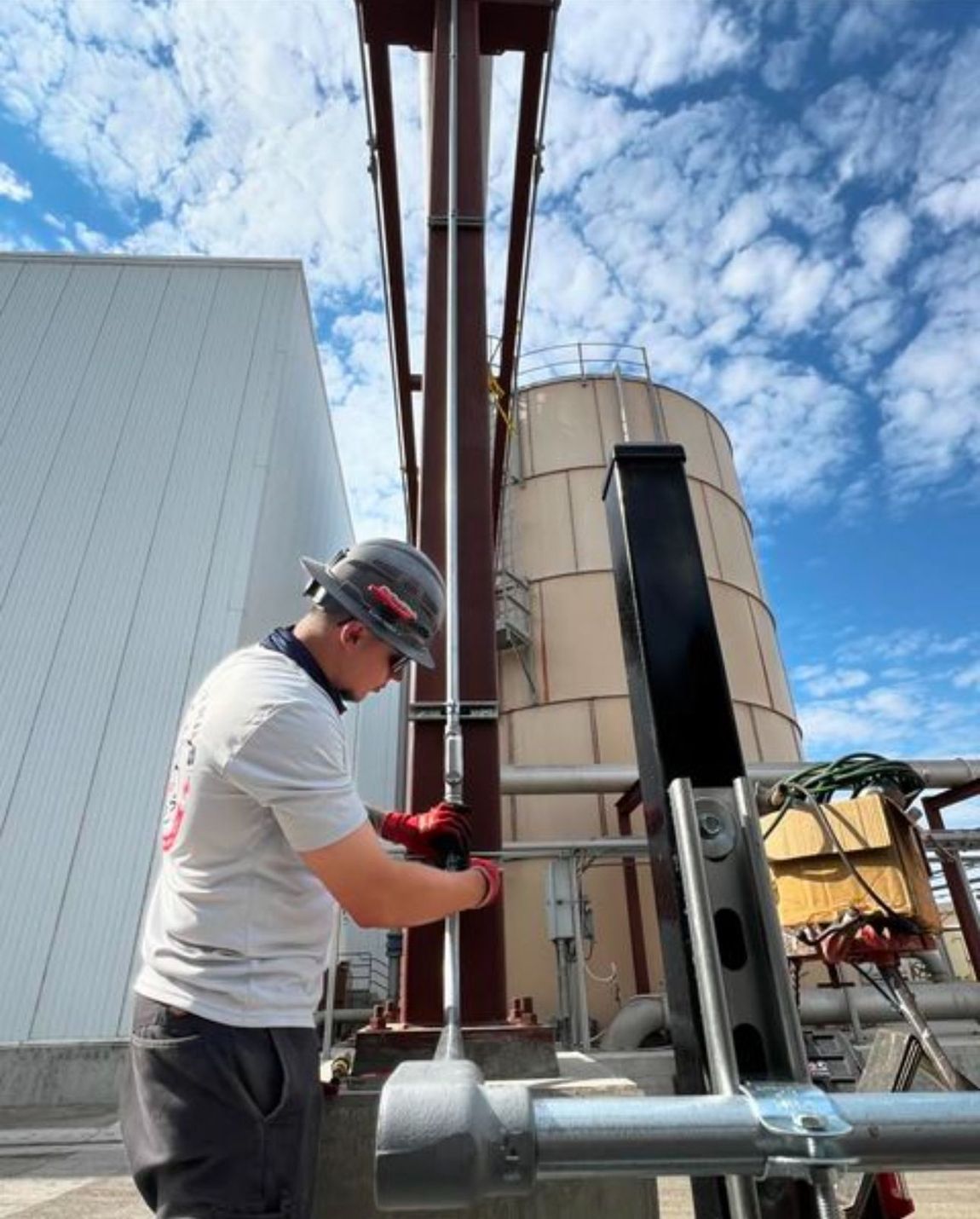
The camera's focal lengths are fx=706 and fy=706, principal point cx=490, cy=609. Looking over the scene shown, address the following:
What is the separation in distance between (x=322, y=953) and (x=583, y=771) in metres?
8.06

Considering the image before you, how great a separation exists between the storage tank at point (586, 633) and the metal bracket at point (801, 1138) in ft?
25.6

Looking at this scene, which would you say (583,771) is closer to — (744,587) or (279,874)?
(744,587)

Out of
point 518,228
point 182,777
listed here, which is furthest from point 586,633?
point 182,777

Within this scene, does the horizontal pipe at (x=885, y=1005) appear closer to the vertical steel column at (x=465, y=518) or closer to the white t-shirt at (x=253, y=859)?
the vertical steel column at (x=465, y=518)

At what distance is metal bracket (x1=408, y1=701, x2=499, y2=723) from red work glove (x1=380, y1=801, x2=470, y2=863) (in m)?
0.52

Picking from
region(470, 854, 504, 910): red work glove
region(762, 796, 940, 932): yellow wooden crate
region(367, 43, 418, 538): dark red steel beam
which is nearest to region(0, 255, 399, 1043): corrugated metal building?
region(367, 43, 418, 538): dark red steel beam

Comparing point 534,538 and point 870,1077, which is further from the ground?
point 534,538

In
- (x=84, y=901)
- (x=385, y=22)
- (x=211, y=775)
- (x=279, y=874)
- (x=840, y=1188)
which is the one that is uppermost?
(x=385, y=22)

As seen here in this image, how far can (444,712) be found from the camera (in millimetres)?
2404

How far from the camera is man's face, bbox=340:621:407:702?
1573 millimetres

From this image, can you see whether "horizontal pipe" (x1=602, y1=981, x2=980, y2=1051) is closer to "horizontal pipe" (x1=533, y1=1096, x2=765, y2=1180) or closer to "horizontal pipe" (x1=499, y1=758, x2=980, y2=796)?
"horizontal pipe" (x1=499, y1=758, x2=980, y2=796)

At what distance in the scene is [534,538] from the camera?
12.1 m

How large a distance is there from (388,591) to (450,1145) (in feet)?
3.84

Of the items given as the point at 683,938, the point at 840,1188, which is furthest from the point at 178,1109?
the point at 840,1188
